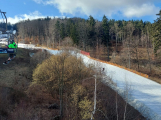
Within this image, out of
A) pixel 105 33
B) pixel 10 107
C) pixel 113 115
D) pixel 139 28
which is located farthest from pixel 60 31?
pixel 113 115

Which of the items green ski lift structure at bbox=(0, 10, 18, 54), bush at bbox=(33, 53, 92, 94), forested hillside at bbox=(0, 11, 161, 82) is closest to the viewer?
green ski lift structure at bbox=(0, 10, 18, 54)

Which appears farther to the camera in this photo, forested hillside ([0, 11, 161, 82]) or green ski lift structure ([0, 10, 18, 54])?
forested hillside ([0, 11, 161, 82])

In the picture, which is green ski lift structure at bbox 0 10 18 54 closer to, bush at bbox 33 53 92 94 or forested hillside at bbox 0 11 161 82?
bush at bbox 33 53 92 94

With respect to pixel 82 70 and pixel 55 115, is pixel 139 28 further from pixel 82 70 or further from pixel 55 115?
pixel 55 115

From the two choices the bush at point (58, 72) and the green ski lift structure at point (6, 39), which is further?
the bush at point (58, 72)

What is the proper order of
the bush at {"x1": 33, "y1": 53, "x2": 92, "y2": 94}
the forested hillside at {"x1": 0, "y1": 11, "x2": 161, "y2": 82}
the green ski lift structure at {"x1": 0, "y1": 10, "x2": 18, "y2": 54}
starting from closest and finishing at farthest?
the green ski lift structure at {"x1": 0, "y1": 10, "x2": 18, "y2": 54} → the bush at {"x1": 33, "y1": 53, "x2": 92, "y2": 94} → the forested hillside at {"x1": 0, "y1": 11, "x2": 161, "y2": 82}

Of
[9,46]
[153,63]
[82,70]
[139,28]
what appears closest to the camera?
[9,46]

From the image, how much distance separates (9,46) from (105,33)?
136ft

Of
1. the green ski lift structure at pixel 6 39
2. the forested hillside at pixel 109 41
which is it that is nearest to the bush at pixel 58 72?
the green ski lift structure at pixel 6 39

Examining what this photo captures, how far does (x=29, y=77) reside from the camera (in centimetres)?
2572

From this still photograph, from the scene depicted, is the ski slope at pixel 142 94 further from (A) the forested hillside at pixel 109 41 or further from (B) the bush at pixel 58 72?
(B) the bush at pixel 58 72

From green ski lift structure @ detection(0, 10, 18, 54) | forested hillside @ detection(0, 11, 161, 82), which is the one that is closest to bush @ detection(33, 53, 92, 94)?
green ski lift structure @ detection(0, 10, 18, 54)

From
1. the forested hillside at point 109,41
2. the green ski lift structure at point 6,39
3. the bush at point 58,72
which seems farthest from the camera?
the forested hillside at point 109,41

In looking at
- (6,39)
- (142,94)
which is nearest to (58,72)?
(6,39)
